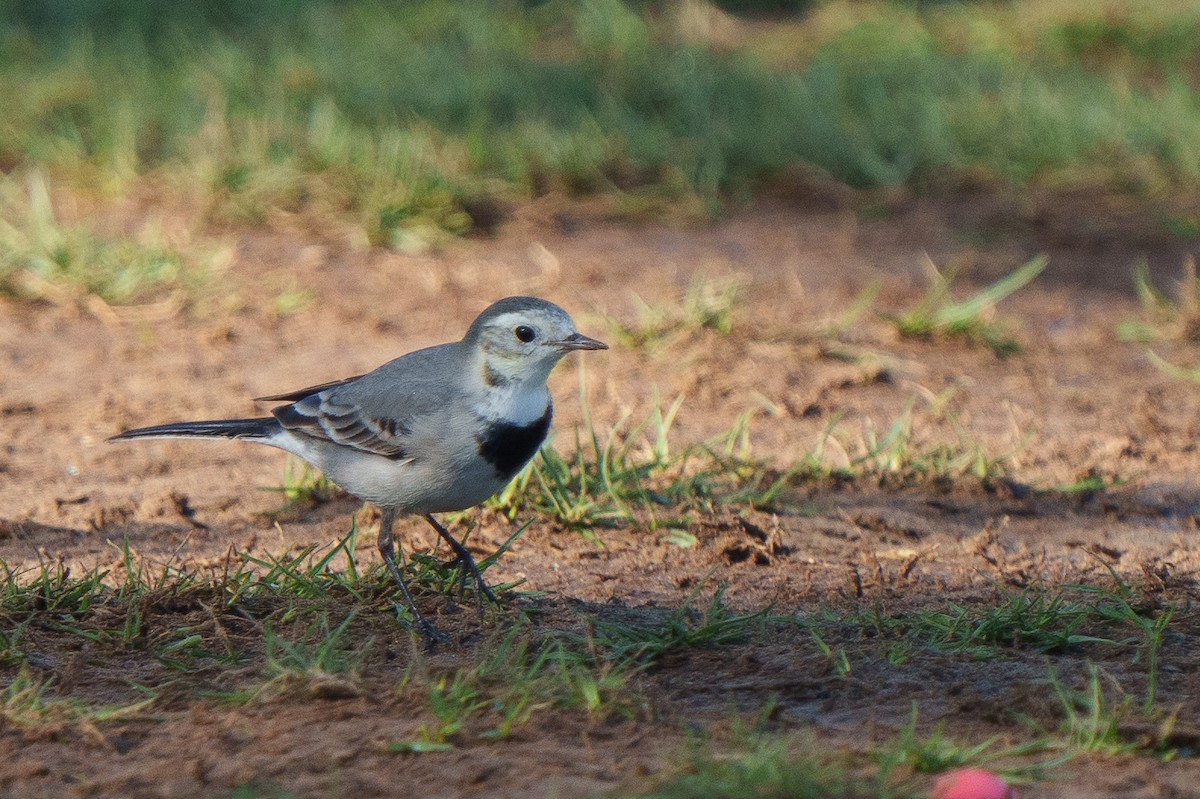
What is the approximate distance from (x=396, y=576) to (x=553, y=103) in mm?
5402

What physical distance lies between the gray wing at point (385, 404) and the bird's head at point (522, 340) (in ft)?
0.32

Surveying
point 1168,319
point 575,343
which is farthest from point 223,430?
point 1168,319

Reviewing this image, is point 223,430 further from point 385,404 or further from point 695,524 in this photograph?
point 695,524

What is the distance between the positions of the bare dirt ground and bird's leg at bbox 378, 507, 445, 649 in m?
0.09

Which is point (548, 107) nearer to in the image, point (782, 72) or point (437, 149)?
point (437, 149)

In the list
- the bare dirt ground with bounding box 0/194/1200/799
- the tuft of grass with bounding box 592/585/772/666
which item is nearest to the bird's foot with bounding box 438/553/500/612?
the bare dirt ground with bounding box 0/194/1200/799

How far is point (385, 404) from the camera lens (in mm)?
4637

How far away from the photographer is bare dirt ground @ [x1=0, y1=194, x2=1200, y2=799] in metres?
3.49

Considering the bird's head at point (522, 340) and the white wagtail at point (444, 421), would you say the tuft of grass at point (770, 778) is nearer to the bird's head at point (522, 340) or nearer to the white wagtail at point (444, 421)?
the white wagtail at point (444, 421)

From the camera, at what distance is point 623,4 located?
11594 mm

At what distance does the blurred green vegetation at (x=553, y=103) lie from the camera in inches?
315

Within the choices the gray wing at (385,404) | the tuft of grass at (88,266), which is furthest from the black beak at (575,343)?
the tuft of grass at (88,266)

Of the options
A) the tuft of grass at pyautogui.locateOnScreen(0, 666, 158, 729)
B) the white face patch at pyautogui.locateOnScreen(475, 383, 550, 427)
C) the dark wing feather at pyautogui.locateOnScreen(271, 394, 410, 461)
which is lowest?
the tuft of grass at pyautogui.locateOnScreen(0, 666, 158, 729)

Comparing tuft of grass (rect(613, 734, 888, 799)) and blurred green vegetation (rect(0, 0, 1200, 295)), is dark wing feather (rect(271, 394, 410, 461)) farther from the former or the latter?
blurred green vegetation (rect(0, 0, 1200, 295))
